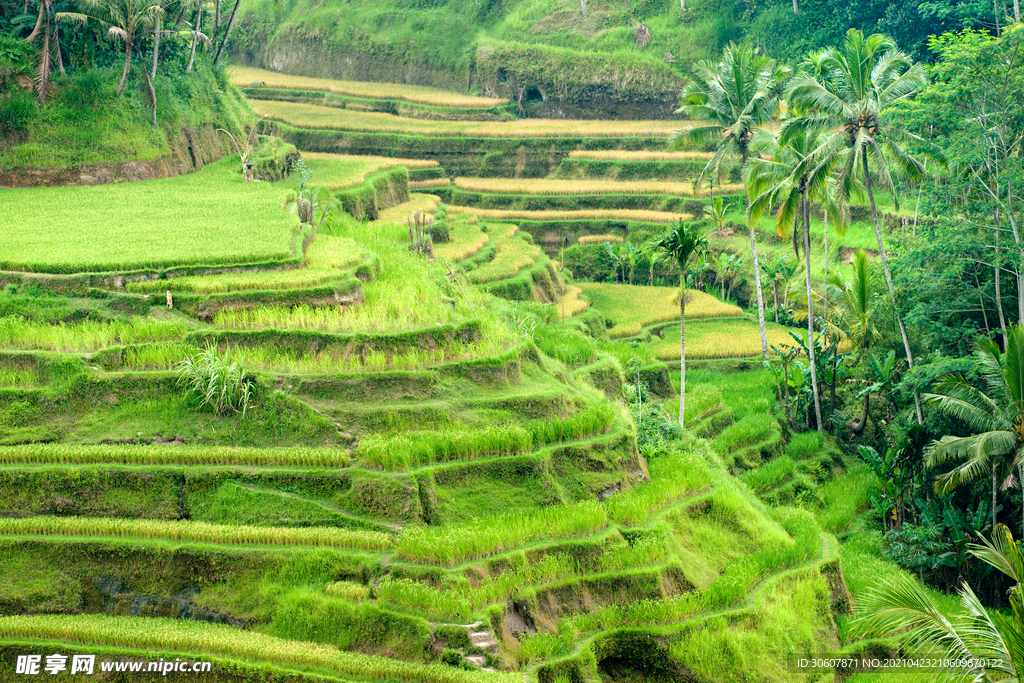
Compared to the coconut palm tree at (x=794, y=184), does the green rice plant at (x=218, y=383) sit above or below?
below

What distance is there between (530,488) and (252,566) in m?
4.12

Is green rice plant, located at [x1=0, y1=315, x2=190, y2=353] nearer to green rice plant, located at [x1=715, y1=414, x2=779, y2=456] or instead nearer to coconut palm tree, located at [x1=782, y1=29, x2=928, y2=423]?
green rice plant, located at [x1=715, y1=414, x2=779, y2=456]

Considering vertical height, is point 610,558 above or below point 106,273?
below

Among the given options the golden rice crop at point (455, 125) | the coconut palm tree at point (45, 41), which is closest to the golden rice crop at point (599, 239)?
the golden rice crop at point (455, 125)

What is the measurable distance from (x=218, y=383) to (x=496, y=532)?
4630 mm

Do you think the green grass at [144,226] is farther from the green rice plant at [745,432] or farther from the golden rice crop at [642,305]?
the golden rice crop at [642,305]

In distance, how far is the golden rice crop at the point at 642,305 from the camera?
28.8 metres

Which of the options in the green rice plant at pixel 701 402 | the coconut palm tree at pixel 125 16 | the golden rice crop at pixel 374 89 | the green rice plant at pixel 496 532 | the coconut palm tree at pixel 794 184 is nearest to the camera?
the green rice plant at pixel 496 532

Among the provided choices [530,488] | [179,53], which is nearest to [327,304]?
[530,488]

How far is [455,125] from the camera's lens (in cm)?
4131

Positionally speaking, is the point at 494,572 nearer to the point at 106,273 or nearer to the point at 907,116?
the point at 106,273

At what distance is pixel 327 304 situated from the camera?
52.5ft

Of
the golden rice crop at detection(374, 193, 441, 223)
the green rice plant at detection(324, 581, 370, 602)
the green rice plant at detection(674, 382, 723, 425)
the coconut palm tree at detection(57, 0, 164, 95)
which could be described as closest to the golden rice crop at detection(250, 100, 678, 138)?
the golden rice crop at detection(374, 193, 441, 223)

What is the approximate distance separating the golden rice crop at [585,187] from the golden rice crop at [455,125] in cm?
318
